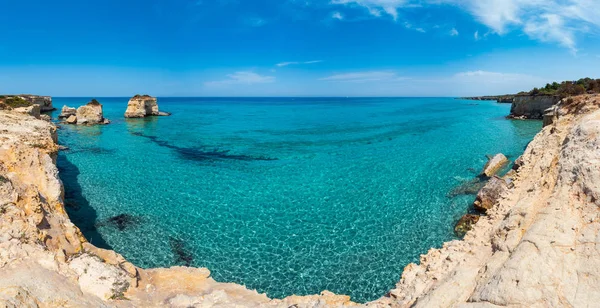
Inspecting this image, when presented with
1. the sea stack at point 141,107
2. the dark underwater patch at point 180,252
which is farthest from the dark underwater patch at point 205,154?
the sea stack at point 141,107

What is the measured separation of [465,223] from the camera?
55.5 ft

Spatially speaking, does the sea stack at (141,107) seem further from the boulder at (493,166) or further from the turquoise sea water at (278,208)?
the boulder at (493,166)

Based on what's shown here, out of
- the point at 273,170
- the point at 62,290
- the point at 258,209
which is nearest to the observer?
the point at 62,290

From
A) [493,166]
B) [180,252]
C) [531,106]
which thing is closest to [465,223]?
[493,166]

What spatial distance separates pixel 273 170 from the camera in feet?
94.3

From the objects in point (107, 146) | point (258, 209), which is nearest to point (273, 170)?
point (258, 209)

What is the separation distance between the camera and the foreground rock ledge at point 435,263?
7168 mm

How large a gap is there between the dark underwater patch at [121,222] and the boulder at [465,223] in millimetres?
18696

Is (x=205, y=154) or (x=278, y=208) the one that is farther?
(x=205, y=154)

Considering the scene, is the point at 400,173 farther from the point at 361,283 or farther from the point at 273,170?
the point at 361,283

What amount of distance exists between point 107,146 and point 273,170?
2600 centimetres

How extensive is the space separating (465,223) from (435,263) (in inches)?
322

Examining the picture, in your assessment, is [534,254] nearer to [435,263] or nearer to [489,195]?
[435,263]

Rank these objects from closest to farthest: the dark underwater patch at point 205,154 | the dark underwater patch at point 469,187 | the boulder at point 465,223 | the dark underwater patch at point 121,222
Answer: the boulder at point 465,223, the dark underwater patch at point 121,222, the dark underwater patch at point 469,187, the dark underwater patch at point 205,154
